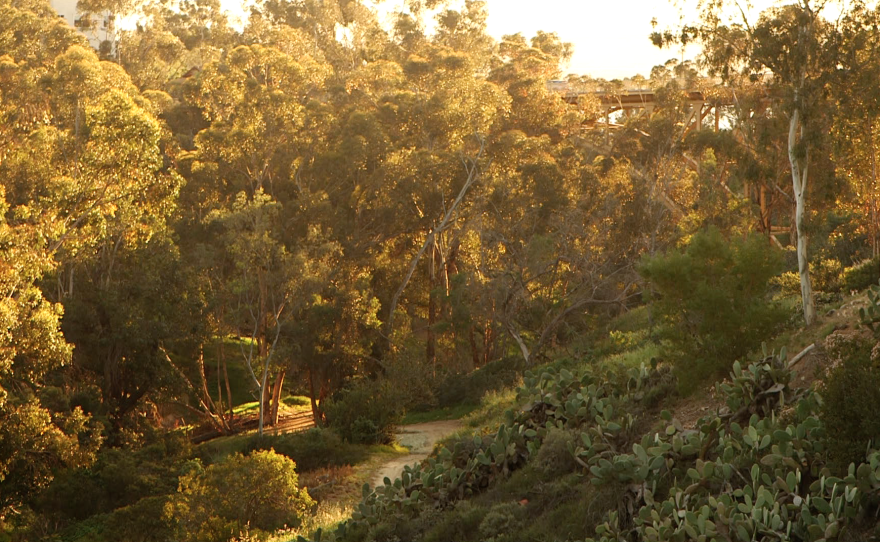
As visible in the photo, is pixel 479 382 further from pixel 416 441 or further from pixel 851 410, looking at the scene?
pixel 851 410

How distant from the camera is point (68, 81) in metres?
32.3

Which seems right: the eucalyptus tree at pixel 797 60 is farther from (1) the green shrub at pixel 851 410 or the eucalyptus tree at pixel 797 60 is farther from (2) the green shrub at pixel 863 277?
(1) the green shrub at pixel 851 410

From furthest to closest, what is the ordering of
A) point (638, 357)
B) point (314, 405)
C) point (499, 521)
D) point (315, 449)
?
point (314, 405) < point (315, 449) < point (638, 357) < point (499, 521)

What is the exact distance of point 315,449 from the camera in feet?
71.2

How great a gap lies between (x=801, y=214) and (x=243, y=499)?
9.95m

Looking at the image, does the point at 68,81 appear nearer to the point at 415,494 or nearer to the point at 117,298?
the point at 117,298

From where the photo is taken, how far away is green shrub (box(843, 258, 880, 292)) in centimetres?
1685

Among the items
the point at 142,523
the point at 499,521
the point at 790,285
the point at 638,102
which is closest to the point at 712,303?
the point at 499,521

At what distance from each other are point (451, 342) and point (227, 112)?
1121 cm

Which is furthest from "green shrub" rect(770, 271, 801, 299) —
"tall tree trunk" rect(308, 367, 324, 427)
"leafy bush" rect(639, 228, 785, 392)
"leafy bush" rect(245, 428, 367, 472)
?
"tall tree trunk" rect(308, 367, 324, 427)

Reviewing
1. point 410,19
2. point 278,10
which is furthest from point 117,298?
point 278,10

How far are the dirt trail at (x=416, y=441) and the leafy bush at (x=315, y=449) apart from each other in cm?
108

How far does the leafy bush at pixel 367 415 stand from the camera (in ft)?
76.5

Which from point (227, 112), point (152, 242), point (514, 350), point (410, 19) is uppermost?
point (410, 19)
